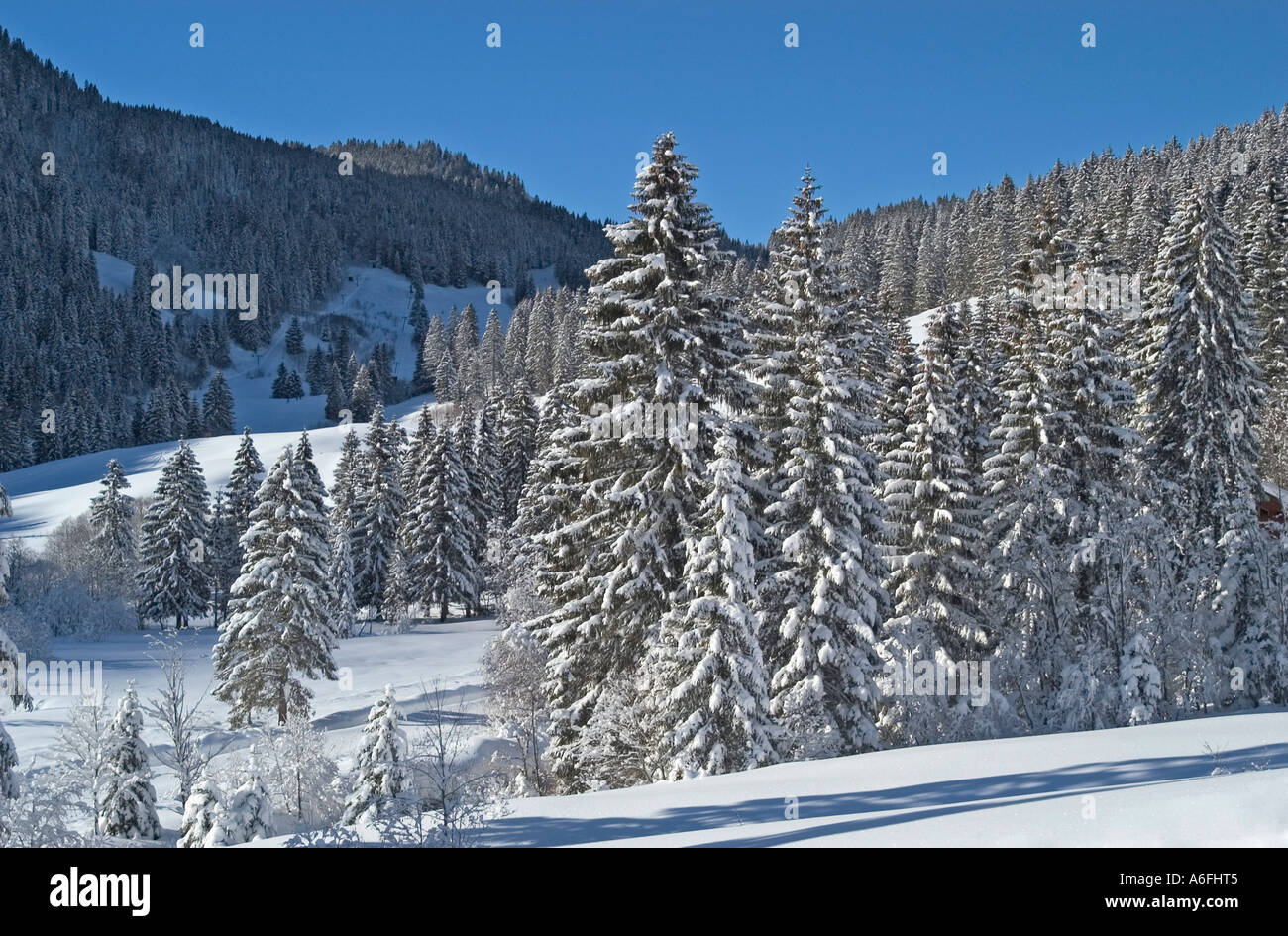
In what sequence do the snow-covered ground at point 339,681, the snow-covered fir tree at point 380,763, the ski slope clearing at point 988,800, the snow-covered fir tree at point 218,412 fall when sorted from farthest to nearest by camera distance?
1. the snow-covered fir tree at point 218,412
2. the snow-covered ground at point 339,681
3. the snow-covered fir tree at point 380,763
4. the ski slope clearing at point 988,800

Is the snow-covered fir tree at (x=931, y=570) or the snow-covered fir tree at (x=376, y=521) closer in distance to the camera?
the snow-covered fir tree at (x=931, y=570)

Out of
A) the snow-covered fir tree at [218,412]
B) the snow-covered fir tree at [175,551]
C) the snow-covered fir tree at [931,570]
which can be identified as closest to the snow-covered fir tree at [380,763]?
the snow-covered fir tree at [931,570]

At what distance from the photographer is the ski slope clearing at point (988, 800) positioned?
672 cm

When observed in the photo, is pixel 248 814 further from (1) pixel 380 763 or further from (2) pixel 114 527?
(2) pixel 114 527

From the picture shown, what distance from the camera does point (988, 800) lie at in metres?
9.62

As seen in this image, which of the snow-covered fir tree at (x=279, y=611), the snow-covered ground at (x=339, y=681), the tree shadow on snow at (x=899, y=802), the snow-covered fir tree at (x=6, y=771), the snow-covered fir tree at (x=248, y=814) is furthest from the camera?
the snow-covered fir tree at (x=279, y=611)

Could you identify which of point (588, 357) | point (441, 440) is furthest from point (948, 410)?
point (441, 440)

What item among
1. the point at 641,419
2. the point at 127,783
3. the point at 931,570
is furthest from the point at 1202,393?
the point at 127,783

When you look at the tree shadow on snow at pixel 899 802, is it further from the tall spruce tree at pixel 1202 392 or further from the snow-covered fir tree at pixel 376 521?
the snow-covered fir tree at pixel 376 521

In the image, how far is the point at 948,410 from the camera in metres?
25.7

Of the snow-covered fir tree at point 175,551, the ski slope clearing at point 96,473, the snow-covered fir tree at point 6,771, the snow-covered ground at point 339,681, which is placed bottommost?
the snow-covered ground at point 339,681

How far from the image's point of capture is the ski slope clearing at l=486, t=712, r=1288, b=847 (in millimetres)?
6719

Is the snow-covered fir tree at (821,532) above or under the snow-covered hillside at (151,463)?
under

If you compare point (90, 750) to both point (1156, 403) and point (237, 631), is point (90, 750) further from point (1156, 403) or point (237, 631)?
point (1156, 403)
